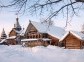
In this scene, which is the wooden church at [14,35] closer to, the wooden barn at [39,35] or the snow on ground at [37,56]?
the wooden barn at [39,35]

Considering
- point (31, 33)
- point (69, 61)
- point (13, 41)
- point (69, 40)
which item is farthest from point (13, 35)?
point (69, 61)

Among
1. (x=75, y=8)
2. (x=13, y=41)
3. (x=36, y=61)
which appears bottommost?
(x=13, y=41)

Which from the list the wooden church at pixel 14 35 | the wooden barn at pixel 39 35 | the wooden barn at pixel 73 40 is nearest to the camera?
the wooden barn at pixel 73 40

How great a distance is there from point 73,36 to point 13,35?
36451 millimetres

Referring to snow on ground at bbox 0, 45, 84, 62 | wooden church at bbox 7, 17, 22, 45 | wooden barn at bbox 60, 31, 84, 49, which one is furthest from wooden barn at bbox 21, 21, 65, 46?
snow on ground at bbox 0, 45, 84, 62

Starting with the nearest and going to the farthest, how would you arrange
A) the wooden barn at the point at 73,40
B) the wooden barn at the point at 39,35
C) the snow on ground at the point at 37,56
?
1. the snow on ground at the point at 37,56
2. the wooden barn at the point at 73,40
3. the wooden barn at the point at 39,35

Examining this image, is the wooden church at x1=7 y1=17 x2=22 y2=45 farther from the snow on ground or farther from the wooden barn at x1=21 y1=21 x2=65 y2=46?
the snow on ground

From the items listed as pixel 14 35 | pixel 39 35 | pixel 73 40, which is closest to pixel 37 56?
pixel 73 40

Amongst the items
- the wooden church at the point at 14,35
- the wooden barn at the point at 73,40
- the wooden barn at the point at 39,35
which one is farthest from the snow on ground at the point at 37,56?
the wooden church at the point at 14,35

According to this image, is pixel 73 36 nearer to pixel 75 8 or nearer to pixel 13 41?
pixel 75 8

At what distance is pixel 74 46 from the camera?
3541 centimetres

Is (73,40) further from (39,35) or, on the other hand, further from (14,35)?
(14,35)

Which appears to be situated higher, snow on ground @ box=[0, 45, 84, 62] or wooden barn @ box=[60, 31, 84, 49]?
snow on ground @ box=[0, 45, 84, 62]

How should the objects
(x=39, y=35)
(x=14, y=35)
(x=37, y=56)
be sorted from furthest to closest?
(x=14, y=35) → (x=39, y=35) → (x=37, y=56)
